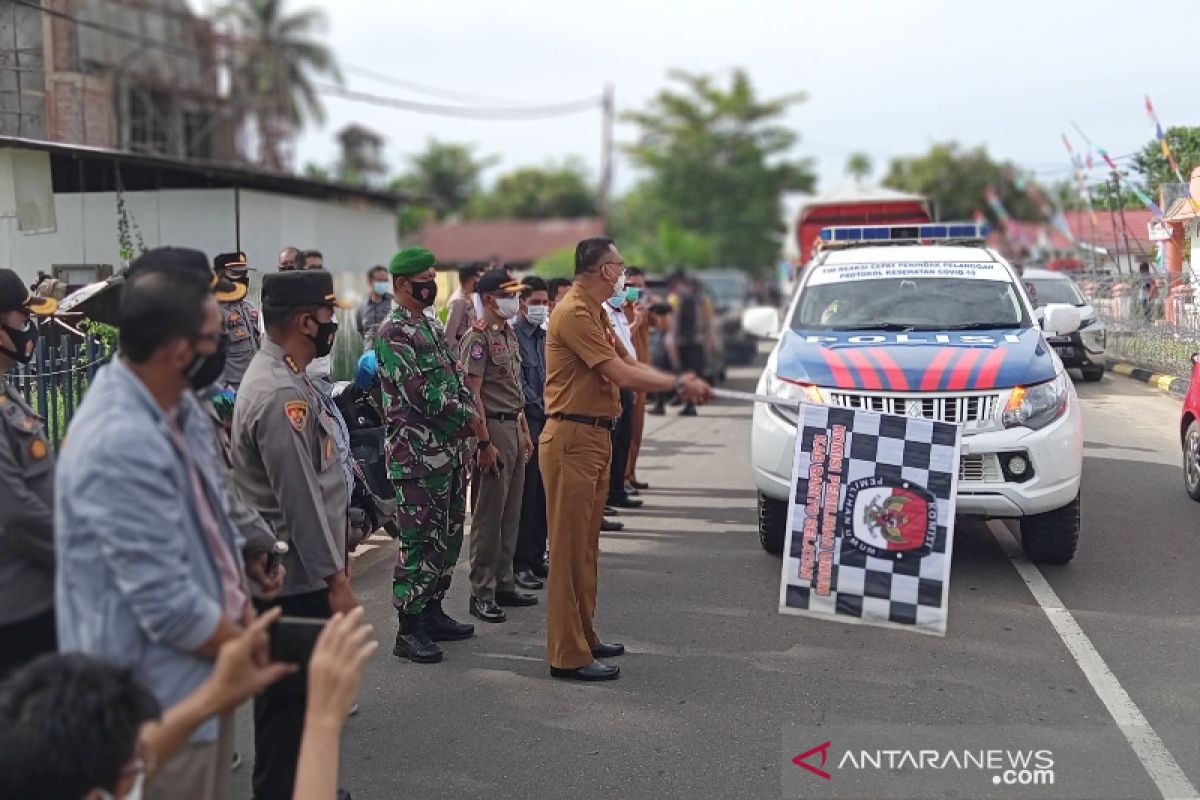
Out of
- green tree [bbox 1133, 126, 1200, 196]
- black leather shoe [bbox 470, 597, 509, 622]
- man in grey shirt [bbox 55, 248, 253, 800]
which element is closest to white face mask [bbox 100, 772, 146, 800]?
man in grey shirt [bbox 55, 248, 253, 800]

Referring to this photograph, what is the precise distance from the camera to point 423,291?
231 inches

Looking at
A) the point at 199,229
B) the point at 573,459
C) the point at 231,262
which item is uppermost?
the point at 199,229

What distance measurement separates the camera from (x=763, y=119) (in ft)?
172

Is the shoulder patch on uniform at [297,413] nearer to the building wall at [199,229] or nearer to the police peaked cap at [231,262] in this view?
the police peaked cap at [231,262]

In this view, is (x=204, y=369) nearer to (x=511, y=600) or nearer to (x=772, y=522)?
(x=511, y=600)

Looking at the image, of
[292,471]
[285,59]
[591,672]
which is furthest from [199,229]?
[285,59]

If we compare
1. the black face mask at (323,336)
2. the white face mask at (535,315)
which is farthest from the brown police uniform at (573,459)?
the white face mask at (535,315)

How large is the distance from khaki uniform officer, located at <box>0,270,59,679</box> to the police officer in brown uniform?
238 cm

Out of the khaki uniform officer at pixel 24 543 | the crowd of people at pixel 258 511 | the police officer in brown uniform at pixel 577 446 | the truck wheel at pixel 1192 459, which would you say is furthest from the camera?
the truck wheel at pixel 1192 459

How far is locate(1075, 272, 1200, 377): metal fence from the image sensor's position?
1459 cm

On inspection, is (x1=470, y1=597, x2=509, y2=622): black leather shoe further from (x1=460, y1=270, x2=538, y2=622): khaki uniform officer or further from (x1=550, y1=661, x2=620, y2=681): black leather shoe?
(x1=550, y1=661, x2=620, y2=681): black leather shoe

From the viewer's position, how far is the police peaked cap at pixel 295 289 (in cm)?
431

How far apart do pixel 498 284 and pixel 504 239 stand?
48.4m

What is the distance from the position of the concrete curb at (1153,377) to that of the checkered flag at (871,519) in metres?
10.8
